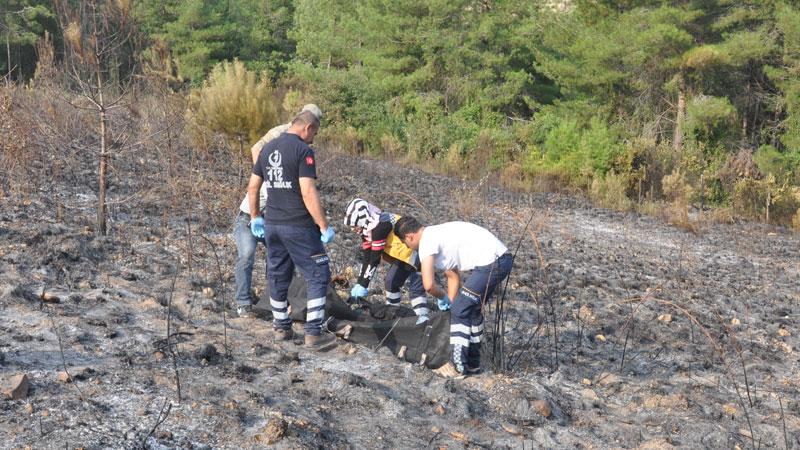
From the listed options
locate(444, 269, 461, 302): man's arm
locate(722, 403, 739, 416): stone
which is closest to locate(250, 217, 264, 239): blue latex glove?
locate(444, 269, 461, 302): man's arm

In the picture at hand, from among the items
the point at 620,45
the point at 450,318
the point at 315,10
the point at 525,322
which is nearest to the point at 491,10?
the point at 620,45

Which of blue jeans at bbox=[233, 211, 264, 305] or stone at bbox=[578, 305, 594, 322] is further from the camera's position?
stone at bbox=[578, 305, 594, 322]

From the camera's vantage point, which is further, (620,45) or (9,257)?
(620,45)

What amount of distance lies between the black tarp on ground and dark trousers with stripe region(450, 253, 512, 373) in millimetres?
189

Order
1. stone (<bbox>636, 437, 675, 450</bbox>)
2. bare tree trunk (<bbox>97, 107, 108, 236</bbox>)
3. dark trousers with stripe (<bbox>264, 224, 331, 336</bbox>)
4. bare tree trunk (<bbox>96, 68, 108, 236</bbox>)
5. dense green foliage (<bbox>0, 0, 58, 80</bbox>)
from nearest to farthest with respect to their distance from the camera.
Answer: stone (<bbox>636, 437, 675, 450</bbox>)
dark trousers with stripe (<bbox>264, 224, 331, 336</bbox>)
bare tree trunk (<bbox>96, 68, 108, 236</bbox>)
bare tree trunk (<bbox>97, 107, 108, 236</bbox>)
dense green foliage (<bbox>0, 0, 58, 80</bbox>)

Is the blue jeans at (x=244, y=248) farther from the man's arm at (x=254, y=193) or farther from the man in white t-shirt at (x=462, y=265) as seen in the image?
the man in white t-shirt at (x=462, y=265)

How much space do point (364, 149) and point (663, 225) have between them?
1108cm

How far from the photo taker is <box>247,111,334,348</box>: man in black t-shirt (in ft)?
19.1

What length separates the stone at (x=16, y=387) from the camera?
4461 mm

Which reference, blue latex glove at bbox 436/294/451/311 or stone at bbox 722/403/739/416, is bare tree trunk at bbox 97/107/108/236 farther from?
stone at bbox 722/403/739/416

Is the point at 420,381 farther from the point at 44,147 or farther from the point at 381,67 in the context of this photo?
the point at 381,67

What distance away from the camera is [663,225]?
16.8 m

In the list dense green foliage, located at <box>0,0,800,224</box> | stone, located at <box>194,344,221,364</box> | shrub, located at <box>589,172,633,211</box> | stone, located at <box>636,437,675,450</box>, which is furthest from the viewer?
dense green foliage, located at <box>0,0,800,224</box>

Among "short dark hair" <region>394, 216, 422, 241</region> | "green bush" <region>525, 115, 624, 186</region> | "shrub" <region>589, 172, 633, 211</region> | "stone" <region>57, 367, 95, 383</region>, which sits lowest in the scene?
"shrub" <region>589, 172, 633, 211</region>
